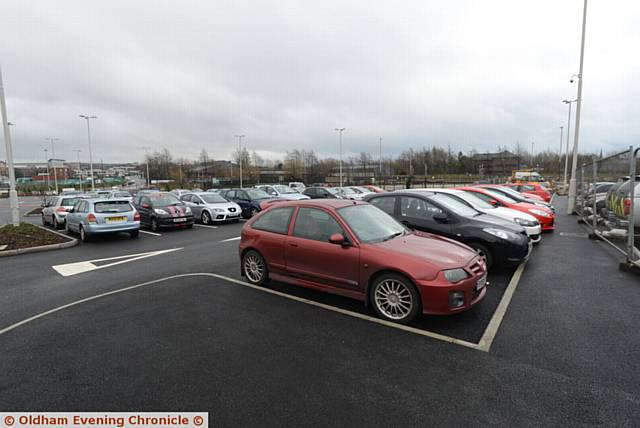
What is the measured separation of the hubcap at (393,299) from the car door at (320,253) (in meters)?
0.35

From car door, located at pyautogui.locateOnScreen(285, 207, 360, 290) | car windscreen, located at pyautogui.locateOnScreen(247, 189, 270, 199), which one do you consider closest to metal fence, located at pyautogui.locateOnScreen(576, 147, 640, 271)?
car door, located at pyautogui.locateOnScreen(285, 207, 360, 290)

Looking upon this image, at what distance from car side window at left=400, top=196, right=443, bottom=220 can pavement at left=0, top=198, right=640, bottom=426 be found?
1837 mm

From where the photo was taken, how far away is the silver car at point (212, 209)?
1608 centimetres

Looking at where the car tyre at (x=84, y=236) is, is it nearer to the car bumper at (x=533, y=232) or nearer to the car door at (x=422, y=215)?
the car door at (x=422, y=215)

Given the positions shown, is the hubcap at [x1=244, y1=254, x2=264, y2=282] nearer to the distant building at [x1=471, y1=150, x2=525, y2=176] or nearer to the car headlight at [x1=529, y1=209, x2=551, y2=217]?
the car headlight at [x1=529, y1=209, x2=551, y2=217]

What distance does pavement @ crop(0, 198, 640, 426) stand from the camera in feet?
9.25

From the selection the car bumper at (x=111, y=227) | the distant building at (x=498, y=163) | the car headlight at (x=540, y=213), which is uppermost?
the distant building at (x=498, y=163)

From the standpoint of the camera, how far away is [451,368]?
3375 mm

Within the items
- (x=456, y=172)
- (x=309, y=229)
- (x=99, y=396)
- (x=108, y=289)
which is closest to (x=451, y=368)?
(x=309, y=229)

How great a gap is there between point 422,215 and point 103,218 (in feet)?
33.4

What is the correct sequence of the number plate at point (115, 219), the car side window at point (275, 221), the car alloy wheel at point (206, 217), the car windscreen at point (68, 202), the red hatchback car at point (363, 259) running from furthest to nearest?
the car alloy wheel at point (206, 217)
the car windscreen at point (68, 202)
the number plate at point (115, 219)
the car side window at point (275, 221)
the red hatchback car at point (363, 259)

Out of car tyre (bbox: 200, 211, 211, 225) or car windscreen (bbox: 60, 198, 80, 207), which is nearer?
car windscreen (bbox: 60, 198, 80, 207)

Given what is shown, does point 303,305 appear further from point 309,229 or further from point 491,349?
point 491,349

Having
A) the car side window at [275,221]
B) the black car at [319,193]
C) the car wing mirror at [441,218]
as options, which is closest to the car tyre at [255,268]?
the car side window at [275,221]
